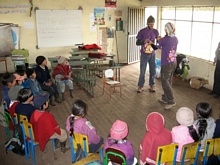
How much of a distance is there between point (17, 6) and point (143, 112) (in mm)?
5037

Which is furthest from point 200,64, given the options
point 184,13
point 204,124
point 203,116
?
point 204,124

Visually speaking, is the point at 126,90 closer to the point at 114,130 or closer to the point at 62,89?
the point at 62,89

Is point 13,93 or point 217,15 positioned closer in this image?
point 13,93

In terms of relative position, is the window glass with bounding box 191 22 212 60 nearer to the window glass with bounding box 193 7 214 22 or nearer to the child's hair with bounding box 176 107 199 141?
the window glass with bounding box 193 7 214 22

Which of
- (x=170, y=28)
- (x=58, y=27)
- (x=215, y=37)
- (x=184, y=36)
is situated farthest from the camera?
(x=58, y=27)

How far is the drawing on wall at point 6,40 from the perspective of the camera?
739 cm

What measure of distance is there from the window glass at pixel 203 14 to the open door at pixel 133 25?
99.7 inches

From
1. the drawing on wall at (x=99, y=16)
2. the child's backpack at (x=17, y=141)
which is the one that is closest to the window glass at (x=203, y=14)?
the drawing on wall at (x=99, y=16)

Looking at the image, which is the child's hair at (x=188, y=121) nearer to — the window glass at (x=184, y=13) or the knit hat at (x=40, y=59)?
the knit hat at (x=40, y=59)

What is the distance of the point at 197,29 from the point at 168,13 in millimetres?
1483

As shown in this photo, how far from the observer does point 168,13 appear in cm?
816

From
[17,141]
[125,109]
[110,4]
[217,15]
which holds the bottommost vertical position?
[125,109]

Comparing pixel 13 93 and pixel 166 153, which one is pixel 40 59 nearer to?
pixel 13 93

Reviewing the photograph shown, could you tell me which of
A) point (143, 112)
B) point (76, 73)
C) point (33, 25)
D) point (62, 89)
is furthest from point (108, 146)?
point (33, 25)
